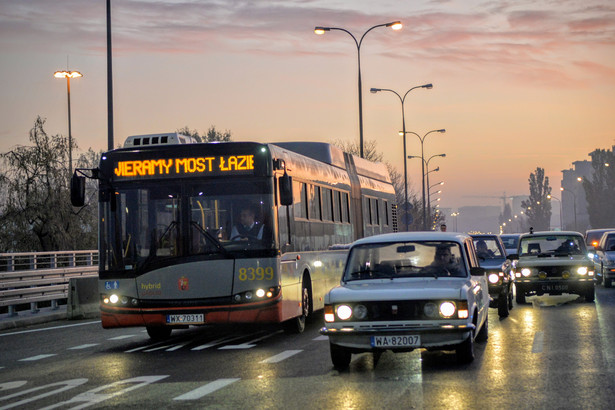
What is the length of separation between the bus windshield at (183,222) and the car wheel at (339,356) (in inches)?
149

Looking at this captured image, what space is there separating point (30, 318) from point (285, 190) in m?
8.98

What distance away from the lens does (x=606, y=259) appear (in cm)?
3112

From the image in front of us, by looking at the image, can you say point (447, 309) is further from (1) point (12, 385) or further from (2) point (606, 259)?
(2) point (606, 259)

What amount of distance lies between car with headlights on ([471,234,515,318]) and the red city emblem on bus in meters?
6.33

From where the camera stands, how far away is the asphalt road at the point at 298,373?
9617 mm

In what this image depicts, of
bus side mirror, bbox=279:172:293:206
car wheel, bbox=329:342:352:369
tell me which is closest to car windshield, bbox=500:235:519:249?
bus side mirror, bbox=279:172:293:206

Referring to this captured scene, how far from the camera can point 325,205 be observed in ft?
66.4

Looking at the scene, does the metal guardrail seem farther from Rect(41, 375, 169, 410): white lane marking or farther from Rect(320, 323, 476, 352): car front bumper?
Rect(320, 323, 476, 352): car front bumper

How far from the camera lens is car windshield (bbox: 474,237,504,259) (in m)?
21.2

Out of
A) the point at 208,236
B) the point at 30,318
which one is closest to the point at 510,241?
the point at 30,318

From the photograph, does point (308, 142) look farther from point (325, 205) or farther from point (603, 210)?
point (603, 210)

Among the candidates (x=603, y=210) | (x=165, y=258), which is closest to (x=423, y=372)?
(x=165, y=258)

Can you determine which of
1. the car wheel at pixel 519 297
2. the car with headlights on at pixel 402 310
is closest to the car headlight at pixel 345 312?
the car with headlights on at pixel 402 310

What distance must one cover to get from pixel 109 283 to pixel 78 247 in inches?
961
